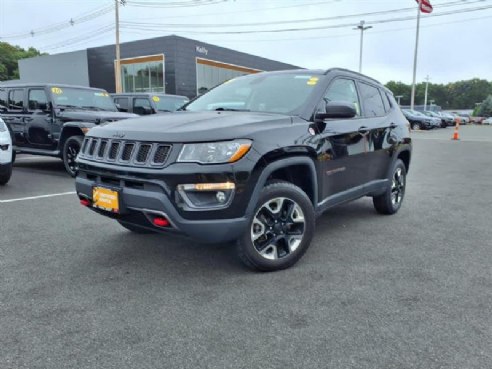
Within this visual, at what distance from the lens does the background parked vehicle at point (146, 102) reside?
11336 millimetres

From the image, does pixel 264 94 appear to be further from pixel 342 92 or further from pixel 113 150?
pixel 113 150

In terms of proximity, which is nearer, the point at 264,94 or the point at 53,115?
the point at 264,94

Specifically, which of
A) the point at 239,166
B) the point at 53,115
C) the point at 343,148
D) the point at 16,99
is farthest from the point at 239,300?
the point at 16,99

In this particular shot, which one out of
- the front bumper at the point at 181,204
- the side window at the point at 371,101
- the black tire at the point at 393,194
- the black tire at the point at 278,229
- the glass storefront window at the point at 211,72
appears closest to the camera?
the front bumper at the point at 181,204

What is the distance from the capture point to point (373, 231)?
4.75 metres

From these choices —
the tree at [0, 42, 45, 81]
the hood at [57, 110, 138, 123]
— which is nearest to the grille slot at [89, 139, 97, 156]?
the hood at [57, 110, 138, 123]

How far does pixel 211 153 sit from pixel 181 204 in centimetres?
42

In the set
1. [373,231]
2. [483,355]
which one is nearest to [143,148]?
[483,355]

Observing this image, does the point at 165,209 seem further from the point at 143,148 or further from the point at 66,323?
Answer: the point at 66,323

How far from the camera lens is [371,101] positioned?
500 cm

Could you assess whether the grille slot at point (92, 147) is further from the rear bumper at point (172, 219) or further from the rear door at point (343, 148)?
the rear door at point (343, 148)

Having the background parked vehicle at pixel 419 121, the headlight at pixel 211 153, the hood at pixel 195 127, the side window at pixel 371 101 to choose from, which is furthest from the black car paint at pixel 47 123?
the background parked vehicle at pixel 419 121

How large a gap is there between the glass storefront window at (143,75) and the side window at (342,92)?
31226mm

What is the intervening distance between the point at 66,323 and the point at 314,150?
234 cm
